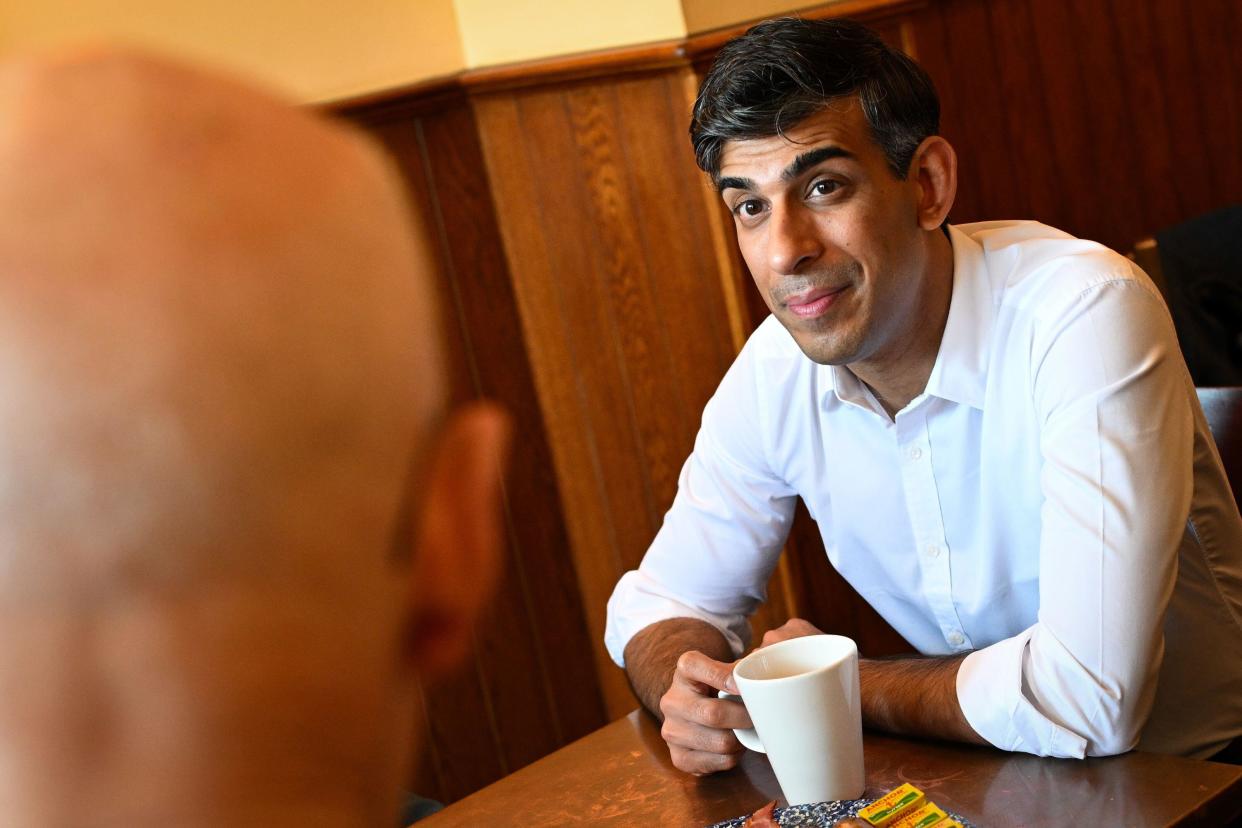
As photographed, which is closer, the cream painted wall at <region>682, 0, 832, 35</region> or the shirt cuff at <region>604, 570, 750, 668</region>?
the shirt cuff at <region>604, 570, 750, 668</region>

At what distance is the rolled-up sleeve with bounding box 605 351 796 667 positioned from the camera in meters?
1.70

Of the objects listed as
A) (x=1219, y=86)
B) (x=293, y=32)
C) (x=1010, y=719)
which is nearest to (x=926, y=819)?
(x=1010, y=719)

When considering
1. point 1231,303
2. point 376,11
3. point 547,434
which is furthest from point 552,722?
point 1231,303

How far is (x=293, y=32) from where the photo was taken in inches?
97.3

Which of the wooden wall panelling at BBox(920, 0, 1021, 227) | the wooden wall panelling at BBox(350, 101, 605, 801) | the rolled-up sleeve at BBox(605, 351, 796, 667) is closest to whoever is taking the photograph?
the rolled-up sleeve at BBox(605, 351, 796, 667)

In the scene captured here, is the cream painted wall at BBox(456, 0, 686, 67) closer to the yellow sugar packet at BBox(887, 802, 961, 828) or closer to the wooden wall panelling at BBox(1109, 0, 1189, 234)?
the wooden wall panelling at BBox(1109, 0, 1189, 234)

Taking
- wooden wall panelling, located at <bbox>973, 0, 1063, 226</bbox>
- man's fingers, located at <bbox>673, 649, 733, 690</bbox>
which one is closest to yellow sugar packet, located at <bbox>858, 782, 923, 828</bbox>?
man's fingers, located at <bbox>673, 649, 733, 690</bbox>

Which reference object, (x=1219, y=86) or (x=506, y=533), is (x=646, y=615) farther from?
(x=1219, y=86)

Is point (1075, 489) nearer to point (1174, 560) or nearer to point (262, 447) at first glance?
point (1174, 560)

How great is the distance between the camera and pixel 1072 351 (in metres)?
1.38

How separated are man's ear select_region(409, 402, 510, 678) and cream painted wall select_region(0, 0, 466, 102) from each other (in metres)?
1.93

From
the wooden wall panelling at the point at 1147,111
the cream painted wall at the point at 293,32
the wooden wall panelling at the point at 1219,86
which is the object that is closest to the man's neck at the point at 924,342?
the cream painted wall at the point at 293,32

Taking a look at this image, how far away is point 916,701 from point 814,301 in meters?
0.54

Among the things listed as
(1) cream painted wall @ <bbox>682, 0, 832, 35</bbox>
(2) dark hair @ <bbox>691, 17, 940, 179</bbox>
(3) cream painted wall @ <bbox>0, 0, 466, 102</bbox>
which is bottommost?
(2) dark hair @ <bbox>691, 17, 940, 179</bbox>
